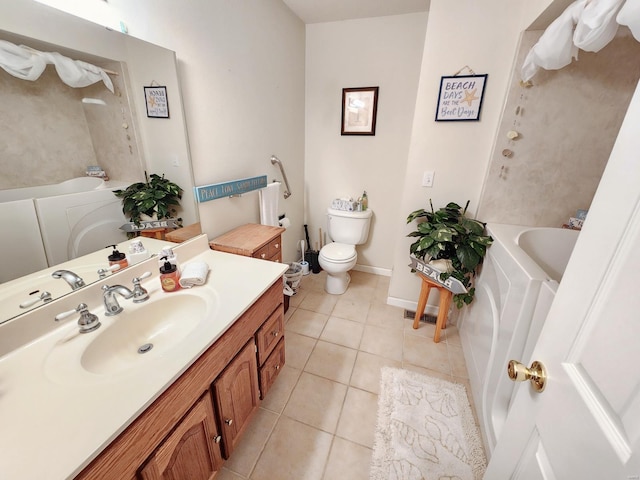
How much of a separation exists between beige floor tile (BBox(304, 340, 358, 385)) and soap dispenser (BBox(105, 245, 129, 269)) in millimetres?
1200

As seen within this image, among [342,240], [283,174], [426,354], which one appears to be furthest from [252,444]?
[283,174]

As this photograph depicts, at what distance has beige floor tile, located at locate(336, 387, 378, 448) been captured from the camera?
1.32 metres

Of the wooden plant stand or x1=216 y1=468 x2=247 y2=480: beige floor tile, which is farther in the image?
the wooden plant stand

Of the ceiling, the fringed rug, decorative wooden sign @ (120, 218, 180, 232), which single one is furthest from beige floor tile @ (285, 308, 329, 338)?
the ceiling

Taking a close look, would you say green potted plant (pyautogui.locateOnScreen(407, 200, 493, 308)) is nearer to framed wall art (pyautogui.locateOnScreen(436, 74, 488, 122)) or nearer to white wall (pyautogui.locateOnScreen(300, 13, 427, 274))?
framed wall art (pyautogui.locateOnScreen(436, 74, 488, 122))

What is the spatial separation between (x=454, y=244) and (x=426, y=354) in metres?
0.80

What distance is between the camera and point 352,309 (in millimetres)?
2311

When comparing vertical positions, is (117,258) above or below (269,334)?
above

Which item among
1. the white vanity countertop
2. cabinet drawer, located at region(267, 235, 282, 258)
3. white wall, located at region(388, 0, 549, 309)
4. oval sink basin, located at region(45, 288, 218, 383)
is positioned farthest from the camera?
cabinet drawer, located at region(267, 235, 282, 258)

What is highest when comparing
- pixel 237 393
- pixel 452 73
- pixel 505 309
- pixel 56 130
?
pixel 452 73

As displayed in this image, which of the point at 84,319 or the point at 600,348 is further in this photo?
the point at 84,319

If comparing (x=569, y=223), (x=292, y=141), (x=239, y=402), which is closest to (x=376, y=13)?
(x=292, y=141)

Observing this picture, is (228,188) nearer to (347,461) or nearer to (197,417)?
(197,417)

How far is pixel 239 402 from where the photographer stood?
1087mm
